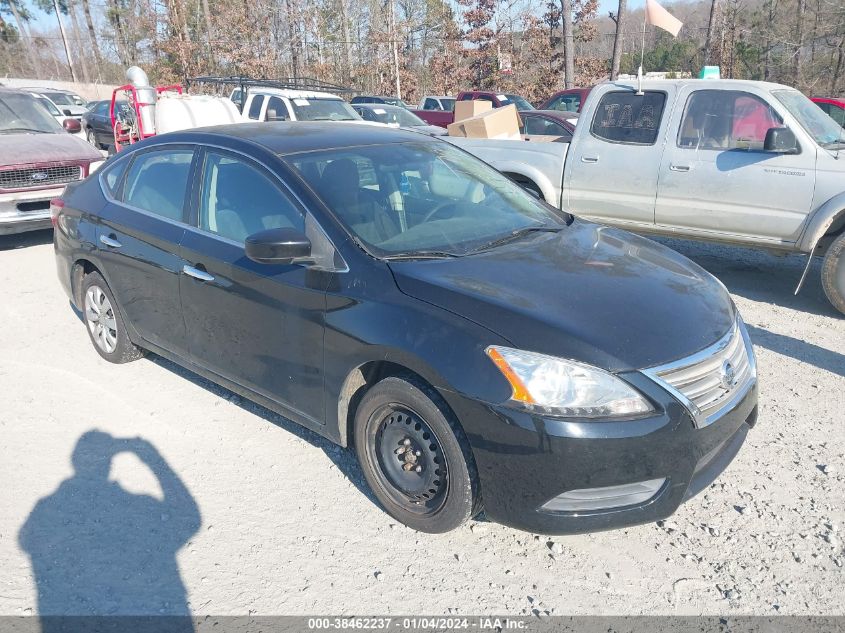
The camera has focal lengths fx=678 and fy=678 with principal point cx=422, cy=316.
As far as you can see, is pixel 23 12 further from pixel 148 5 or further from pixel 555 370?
pixel 555 370

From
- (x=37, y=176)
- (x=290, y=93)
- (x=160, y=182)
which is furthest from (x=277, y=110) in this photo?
(x=160, y=182)

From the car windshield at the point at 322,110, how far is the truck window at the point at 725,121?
26.6ft

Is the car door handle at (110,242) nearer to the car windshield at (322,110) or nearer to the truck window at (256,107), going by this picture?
the car windshield at (322,110)

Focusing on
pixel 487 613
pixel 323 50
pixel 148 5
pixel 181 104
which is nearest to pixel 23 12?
pixel 148 5

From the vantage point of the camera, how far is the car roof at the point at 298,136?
3.77 metres

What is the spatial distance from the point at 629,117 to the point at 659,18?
65.9 inches

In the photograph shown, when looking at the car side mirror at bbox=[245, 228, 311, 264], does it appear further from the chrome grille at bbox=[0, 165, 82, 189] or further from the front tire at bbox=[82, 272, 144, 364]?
the chrome grille at bbox=[0, 165, 82, 189]

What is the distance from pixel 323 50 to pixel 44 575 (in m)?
38.6

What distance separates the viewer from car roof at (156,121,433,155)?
3.77 m

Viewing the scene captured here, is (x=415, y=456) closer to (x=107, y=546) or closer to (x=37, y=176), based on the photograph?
(x=107, y=546)

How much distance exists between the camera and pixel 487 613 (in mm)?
2639

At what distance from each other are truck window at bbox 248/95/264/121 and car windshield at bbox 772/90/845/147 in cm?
986

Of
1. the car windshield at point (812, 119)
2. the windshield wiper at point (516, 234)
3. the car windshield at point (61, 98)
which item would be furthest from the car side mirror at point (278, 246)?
the car windshield at point (61, 98)

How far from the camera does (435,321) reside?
9.20 feet
